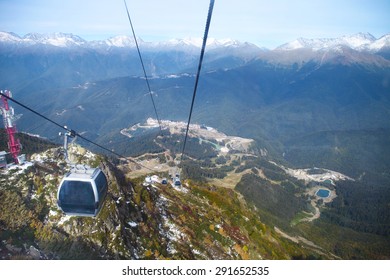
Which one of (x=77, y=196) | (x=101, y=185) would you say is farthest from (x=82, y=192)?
(x=101, y=185)

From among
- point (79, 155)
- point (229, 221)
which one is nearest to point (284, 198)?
point (229, 221)

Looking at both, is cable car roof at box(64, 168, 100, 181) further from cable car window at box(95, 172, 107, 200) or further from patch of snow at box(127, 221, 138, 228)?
patch of snow at box(127, 221, 138, 228)

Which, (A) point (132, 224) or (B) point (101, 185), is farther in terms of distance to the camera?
(A) point (132, 224)

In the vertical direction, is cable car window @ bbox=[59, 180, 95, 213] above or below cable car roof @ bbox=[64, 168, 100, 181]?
below

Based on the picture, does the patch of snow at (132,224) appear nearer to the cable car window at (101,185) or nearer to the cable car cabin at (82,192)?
the cable car window at (101,185)

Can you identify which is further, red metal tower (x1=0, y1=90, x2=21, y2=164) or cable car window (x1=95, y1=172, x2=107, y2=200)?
red metal tower (x1=0, y1=90, x2=21, y2=164)

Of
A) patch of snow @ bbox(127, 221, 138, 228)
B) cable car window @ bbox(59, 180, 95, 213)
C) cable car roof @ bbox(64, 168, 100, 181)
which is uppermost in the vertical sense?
cable car roof @ bbox(64, 168, 100, 181)

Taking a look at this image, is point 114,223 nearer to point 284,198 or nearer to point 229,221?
point 229,221

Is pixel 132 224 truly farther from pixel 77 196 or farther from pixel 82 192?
pixel 82 192

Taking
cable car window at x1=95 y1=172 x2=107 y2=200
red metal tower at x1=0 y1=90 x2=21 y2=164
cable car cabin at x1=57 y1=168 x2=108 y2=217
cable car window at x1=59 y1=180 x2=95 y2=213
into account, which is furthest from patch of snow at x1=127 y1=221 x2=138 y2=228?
red metal tower at x1=0 y1=90 x2=21 y2=164
